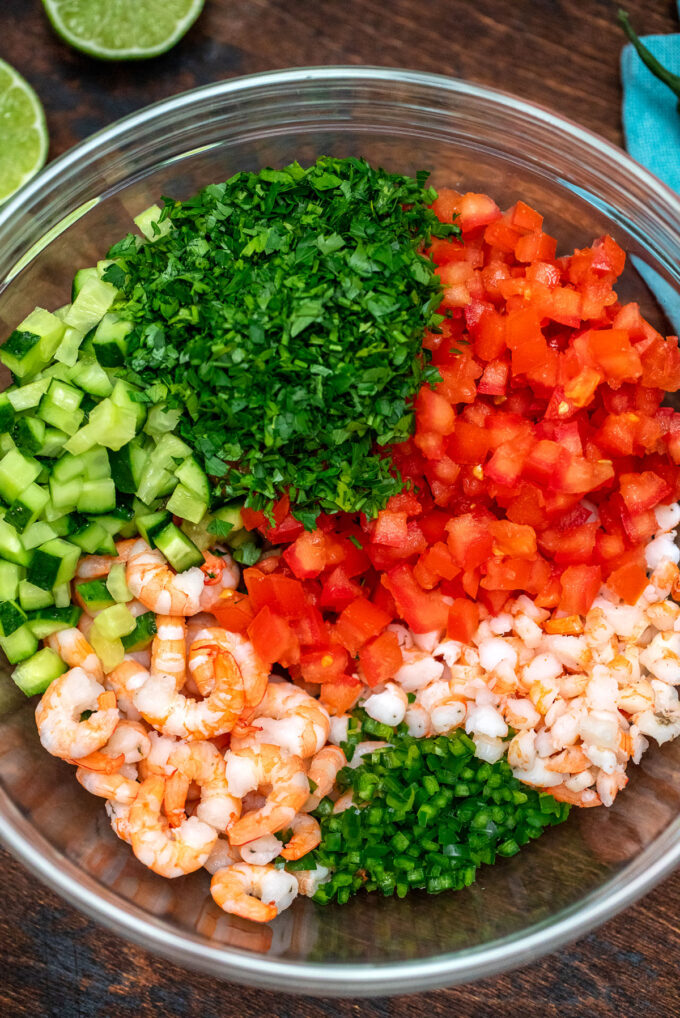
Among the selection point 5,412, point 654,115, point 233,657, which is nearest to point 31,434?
point 5,412

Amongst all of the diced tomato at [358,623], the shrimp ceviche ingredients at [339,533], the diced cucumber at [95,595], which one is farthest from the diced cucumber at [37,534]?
the diced tomato at [358,623]

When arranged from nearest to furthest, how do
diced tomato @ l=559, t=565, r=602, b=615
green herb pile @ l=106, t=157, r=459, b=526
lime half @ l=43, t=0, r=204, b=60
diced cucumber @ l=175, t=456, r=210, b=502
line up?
1. green herb pile @ l=106, t=157, r=459, b=526
2. diced cucumber @ l=175, t=456, r=210, b=502
3. diced tomato @ l=559, t=565, r=602, b=615
4. lime half @ l=43, t=0, r=204, b=60

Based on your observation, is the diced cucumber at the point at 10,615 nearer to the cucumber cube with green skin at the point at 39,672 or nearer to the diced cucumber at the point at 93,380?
the cucumber cube with green skin at the point at 39,672

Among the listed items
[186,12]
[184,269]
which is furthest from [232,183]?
[186,12]

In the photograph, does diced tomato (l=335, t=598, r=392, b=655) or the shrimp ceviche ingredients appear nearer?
the shrimp ceviche ingredients

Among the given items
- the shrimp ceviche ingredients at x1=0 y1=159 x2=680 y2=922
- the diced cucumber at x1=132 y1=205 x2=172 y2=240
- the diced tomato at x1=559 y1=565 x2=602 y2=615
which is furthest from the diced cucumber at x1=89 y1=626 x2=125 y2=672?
the diced tomato at x1=559 y1=565 x2=602 y2=615

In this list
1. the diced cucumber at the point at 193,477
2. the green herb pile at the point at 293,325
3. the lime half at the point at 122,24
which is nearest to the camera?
the green herb pile at the point at 293,325

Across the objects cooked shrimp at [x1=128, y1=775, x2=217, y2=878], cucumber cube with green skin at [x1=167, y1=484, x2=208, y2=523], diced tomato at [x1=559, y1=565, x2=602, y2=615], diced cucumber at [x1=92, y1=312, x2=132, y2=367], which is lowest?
cooked shrimp at [x1=128, y1=775, x2=217, y2=878]

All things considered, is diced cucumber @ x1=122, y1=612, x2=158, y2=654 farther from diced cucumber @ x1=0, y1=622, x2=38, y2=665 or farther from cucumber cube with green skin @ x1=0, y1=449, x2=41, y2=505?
cucumber cube with green skin @ x1=0, y1=449, x2=41, y2=505
